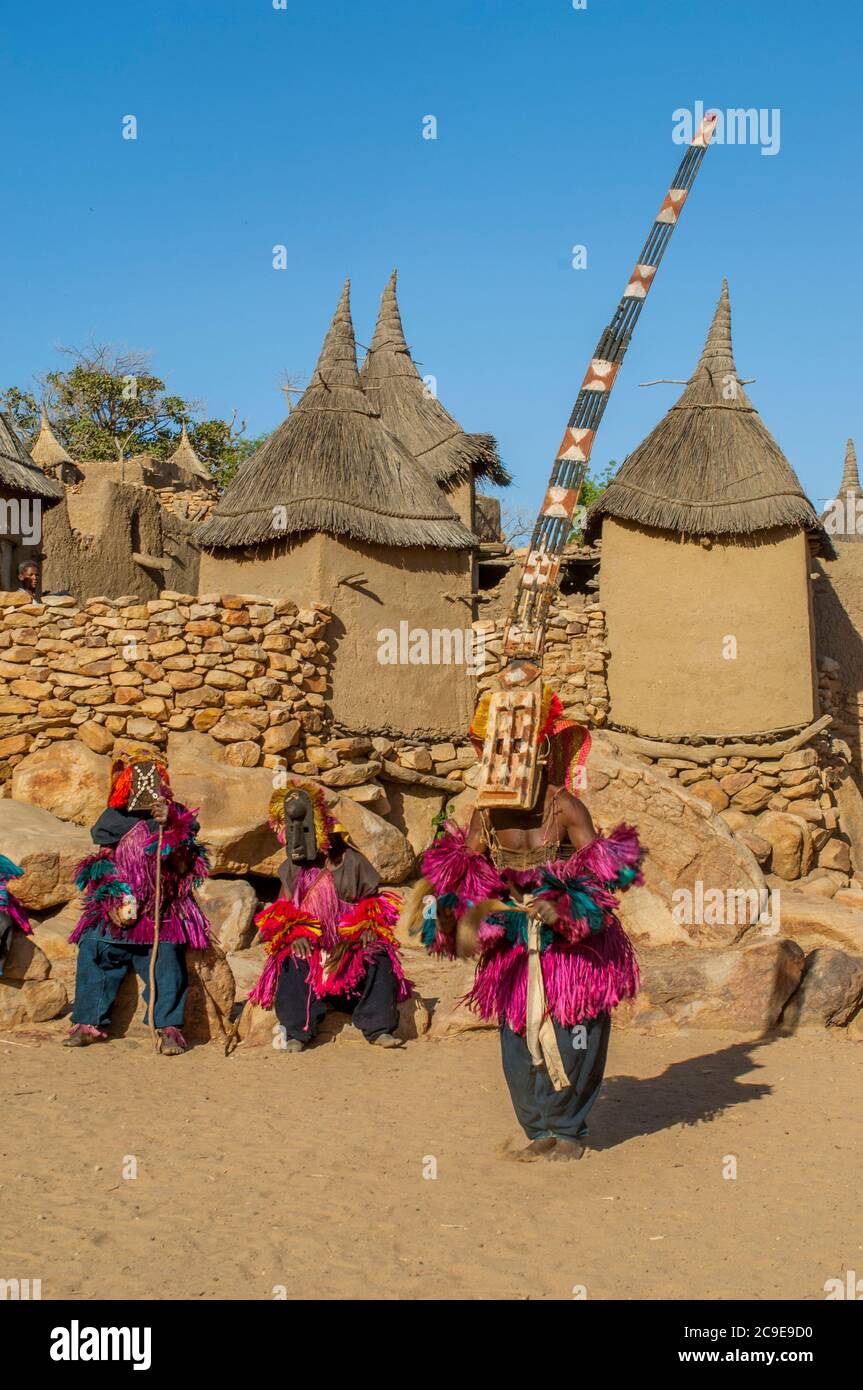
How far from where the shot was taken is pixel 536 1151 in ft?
17.7

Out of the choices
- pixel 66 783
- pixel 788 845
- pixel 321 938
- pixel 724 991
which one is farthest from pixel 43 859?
pixel 788 845

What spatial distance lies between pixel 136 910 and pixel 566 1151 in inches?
117

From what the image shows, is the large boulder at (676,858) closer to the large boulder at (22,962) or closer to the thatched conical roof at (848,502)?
the large boulder at (22,962)

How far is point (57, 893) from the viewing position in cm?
909

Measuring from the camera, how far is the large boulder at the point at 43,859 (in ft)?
29.3

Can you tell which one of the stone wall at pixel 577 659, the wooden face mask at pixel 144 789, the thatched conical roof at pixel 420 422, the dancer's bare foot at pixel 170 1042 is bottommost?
the dancer's bare foot at pixel 170 1042

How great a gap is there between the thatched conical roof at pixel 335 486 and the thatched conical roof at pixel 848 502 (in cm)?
913

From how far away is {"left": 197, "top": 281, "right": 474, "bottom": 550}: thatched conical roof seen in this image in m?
13.3

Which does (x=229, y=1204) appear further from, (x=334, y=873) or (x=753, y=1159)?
(x=334, y=873)

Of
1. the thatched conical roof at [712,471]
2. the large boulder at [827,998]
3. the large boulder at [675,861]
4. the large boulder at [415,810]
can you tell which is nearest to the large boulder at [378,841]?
the large boulder at [415,810]

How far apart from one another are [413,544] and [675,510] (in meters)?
2.88

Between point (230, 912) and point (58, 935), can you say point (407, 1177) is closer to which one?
point (58, 935)
